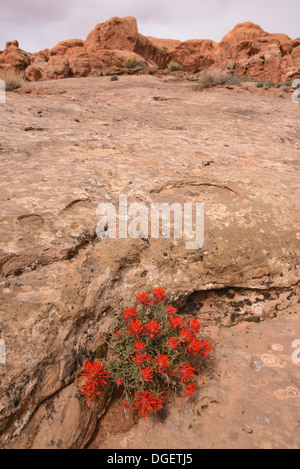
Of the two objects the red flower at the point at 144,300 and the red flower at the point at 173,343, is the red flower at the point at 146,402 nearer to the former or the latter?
the red flower at the point at 173,343

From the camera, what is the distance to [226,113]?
5.86 metres

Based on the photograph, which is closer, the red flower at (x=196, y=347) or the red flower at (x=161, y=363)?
the red flower at (x=161, y=363)

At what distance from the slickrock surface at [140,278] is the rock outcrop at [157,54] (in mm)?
17918

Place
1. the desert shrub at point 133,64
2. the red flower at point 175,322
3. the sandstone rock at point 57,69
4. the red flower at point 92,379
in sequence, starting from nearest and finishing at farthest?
the red flower at point 92,379 → the red flower at point 175,322 → the sandstone rock at point 57,69 → the desert shrub at point 133,64

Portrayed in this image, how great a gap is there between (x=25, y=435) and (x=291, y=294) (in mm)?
2343

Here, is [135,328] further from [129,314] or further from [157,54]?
[157,54]

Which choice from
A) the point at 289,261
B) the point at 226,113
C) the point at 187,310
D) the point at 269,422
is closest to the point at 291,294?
the point at 289,261

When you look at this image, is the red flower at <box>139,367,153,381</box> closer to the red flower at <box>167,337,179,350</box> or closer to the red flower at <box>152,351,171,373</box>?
the red flower at <box>152,351,171,373</box>

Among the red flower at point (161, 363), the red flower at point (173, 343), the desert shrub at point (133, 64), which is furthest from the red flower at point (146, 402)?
the desert shrub at point (133, 64)

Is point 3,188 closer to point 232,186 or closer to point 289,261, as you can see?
point 232,186

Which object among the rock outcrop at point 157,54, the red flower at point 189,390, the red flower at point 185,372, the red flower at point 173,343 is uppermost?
the rock outcrop at point 157,54

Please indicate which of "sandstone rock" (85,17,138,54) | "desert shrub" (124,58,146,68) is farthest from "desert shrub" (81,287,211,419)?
"sandstone rock" (85,17,138,54)

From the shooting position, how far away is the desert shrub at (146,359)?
1711 mm

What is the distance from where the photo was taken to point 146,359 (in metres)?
1.78
